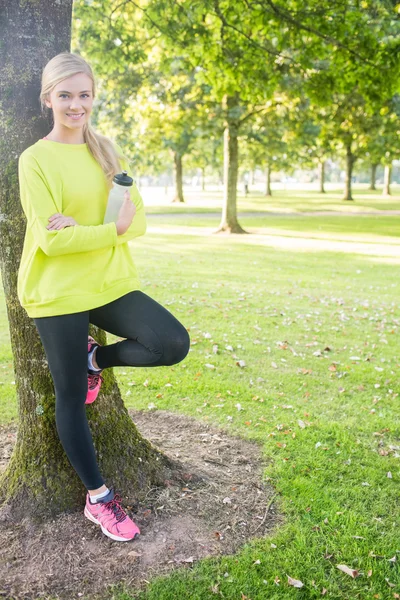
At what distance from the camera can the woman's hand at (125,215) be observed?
2904 mm

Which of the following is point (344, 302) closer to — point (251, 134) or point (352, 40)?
point (352, 40)

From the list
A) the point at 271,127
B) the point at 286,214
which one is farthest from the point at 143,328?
the point at 286,214

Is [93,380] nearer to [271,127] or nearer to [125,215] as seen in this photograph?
[125,215]

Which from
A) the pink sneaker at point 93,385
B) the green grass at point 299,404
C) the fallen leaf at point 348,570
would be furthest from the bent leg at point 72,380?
the fallen leaf at point 348,570

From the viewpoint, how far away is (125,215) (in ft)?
9.58

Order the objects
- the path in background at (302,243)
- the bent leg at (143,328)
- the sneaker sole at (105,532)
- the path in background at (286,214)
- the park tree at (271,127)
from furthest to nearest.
A: the path in background at (286,214) → the park tree at (271,127) → the path in background at (302,243) → the sneaker sole at (105,532) → the bent leg at (143,328)

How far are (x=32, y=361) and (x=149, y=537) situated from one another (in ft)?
4.17

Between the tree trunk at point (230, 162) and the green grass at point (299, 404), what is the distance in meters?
9.67

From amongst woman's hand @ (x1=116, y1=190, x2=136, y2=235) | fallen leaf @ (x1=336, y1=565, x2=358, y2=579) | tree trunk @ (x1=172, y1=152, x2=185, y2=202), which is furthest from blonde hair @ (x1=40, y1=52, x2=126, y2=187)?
tree trunk @ (x1=172, y1=152, x2=185, y2=202)

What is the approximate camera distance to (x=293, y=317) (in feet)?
29.5

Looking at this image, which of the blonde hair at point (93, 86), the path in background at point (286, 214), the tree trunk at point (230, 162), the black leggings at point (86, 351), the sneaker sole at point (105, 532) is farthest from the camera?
the path in background at point (286, 214)

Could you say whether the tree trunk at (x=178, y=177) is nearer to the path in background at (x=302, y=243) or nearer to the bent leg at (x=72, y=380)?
the path in background at (x=302, y=243)

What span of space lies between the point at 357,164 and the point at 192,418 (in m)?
55.7

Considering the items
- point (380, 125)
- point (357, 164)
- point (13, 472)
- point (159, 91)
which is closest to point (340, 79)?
point (13, 472)
